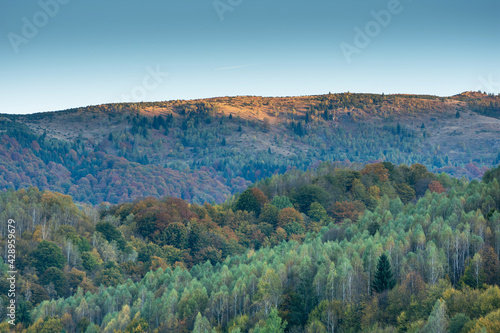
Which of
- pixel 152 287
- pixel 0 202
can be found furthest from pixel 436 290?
pixel 0 202

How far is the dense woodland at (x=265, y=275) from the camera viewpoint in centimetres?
10038

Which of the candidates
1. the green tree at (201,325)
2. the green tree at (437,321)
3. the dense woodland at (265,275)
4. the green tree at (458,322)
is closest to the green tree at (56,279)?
the dense woodland at (265,275)

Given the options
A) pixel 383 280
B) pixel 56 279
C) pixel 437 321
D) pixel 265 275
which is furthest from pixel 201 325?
pixel 56 279

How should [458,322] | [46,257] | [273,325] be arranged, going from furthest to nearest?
[46,257], [273,325], [458,322]

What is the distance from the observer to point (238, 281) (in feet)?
385

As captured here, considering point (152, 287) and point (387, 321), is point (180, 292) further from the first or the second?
point (387, 321)

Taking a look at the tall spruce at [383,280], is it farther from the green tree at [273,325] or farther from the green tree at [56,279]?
A: the green tree at [56,279]

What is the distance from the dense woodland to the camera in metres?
100

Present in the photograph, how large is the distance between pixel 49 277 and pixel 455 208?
266 ft

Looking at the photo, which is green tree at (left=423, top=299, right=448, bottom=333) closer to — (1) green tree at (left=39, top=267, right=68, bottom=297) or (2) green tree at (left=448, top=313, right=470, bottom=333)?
(2) green tree at (left=448, top=313, right=470, bottom=333)

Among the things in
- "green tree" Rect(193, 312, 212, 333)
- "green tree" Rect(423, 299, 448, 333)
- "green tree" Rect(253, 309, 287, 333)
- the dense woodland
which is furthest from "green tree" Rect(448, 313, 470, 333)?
"green tree" Rect(193, 312, 212, 333)

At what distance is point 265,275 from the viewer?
116 meters

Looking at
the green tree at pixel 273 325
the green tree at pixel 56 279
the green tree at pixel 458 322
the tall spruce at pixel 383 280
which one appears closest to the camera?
the green tree at pixel 458 322

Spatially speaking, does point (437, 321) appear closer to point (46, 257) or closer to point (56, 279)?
point (56, 279)
